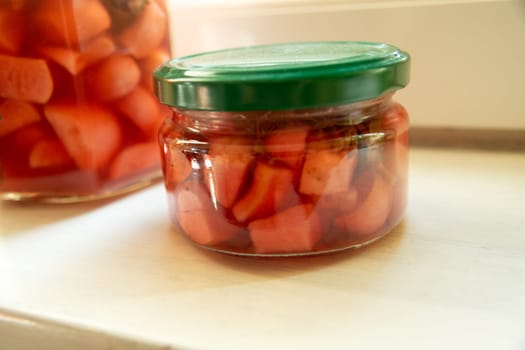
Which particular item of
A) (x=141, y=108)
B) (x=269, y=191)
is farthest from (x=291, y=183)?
(x=141, y=108)

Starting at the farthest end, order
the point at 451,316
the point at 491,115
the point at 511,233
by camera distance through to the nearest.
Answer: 1. the point at 491,115
2. the point at 511,233
3. the point at 451,316

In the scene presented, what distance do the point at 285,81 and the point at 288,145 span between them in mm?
48

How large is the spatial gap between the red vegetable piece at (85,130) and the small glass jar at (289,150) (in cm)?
13

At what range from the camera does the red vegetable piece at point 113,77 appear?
0.51 meters

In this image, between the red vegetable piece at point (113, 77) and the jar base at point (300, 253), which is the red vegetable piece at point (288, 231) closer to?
the jar base at point (300, 253)

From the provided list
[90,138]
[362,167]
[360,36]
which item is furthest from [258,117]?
[360,36]

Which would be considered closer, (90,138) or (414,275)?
(414,275)

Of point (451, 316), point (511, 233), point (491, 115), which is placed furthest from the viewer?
point (491, 115)

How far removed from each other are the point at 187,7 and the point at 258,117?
39 centimetres

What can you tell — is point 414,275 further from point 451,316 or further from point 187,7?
point 187,7

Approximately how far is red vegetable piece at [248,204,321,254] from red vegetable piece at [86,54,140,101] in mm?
221

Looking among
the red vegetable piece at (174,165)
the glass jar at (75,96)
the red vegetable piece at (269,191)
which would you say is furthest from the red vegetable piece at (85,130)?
the red vegetable piece at (269,191)

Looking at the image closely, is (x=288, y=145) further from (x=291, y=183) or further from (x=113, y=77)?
(x=113, y=77)

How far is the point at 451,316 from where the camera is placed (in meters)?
0.32
